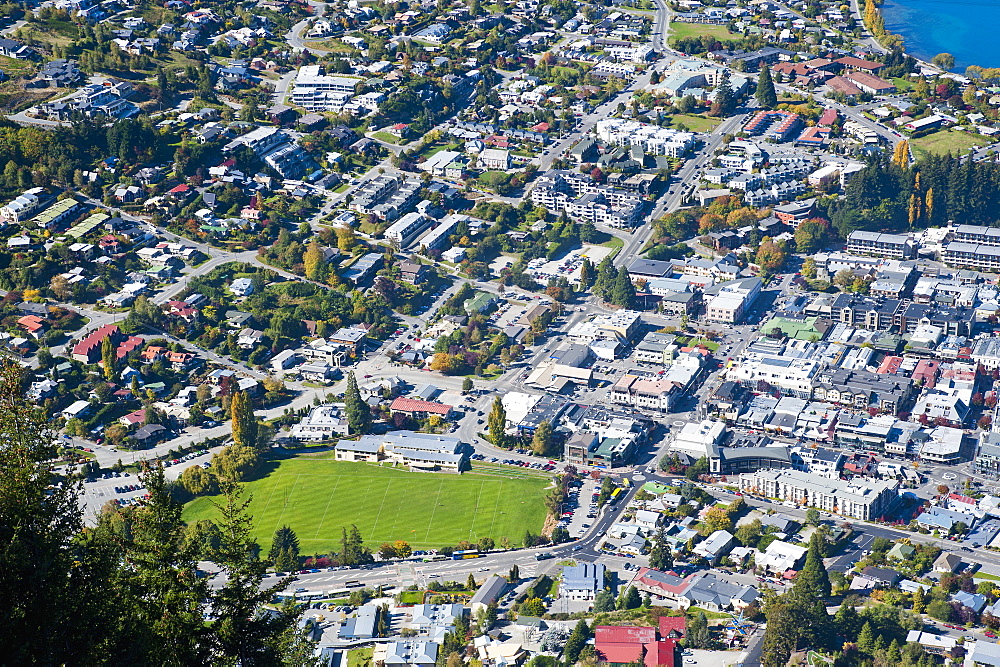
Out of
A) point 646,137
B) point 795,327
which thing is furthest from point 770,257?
point 646,137

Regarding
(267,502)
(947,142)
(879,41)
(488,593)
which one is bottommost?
(267,502)

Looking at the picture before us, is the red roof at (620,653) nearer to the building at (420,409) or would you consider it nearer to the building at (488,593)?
the building at (488,593)

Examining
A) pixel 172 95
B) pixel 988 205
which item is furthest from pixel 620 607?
pixel 172 95

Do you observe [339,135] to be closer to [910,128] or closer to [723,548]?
[910,128]

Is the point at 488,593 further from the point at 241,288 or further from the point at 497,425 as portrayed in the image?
the point at 241,288

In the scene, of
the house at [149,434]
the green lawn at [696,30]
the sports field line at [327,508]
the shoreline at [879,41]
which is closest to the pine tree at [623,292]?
the sports field line at [327,508]

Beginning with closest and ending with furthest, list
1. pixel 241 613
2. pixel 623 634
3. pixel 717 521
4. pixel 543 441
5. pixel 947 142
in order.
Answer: pixel 241 613 < pixel 623 634 < pixel 717 521 < pixel 543 441 < pixel 947 142
